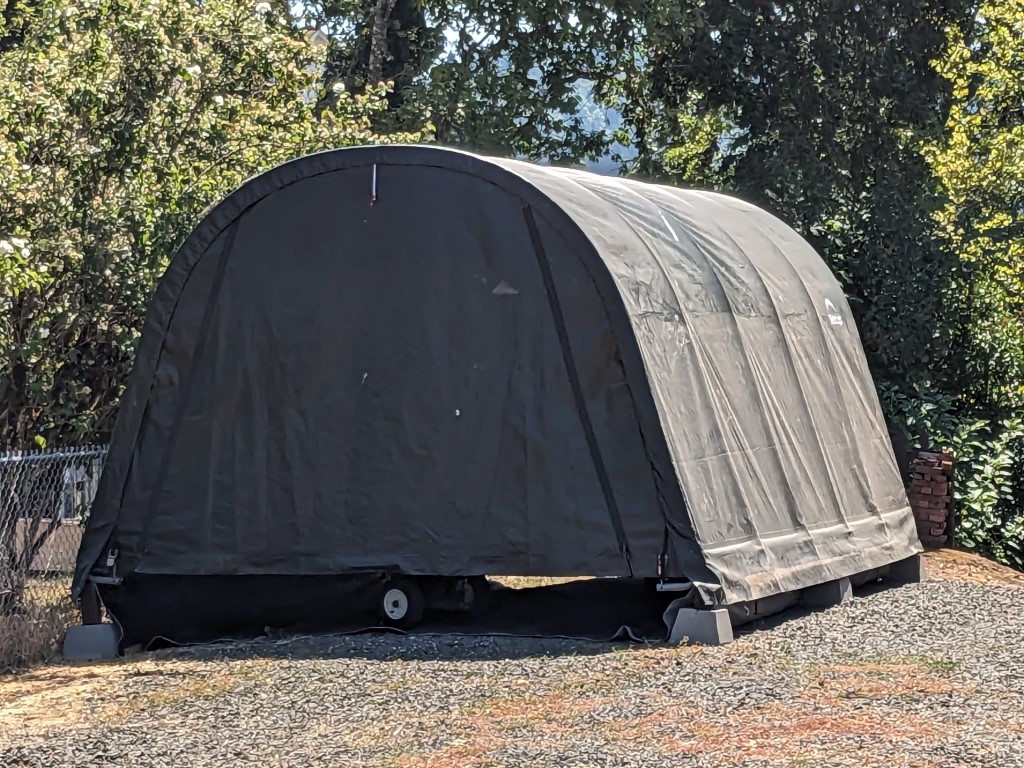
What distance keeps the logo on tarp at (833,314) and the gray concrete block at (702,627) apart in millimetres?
4194

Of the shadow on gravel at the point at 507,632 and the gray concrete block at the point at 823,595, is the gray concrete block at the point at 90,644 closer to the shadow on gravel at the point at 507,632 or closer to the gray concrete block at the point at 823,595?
the shadow on gravel at the point at 507,632

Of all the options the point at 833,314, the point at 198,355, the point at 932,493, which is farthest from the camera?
the point at 932,493

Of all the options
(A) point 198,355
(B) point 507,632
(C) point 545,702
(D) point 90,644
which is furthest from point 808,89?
(C) point 545,702

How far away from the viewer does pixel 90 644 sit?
32.6 ft

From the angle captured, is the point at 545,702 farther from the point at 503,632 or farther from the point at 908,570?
the point at 908,570

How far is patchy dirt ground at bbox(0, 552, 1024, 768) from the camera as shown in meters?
6.72

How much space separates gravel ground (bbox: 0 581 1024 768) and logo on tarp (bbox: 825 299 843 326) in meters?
3.35

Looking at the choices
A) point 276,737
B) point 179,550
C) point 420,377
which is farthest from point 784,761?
point 179,550

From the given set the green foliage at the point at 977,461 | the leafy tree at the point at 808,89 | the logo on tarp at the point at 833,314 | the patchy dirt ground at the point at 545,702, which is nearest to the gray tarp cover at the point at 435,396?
the patchy dirt ground at the point at 545,702

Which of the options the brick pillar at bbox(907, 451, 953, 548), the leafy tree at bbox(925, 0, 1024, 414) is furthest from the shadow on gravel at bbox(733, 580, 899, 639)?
the leafy tree at bbox(925, 0, 1024, 414)

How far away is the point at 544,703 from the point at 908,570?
5.73 metres

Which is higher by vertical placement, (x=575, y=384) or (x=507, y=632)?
(x=575, y=384)

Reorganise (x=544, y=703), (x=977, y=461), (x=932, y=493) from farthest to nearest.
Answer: (x=977, y=461), (x=932, y=493), (x=544, y=703)

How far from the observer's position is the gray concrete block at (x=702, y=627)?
9250 millimetres
